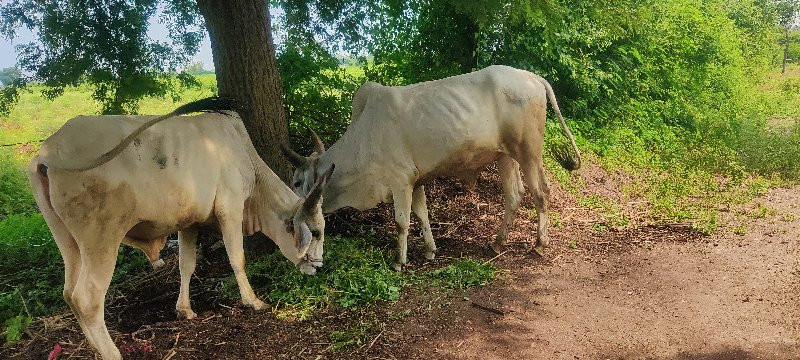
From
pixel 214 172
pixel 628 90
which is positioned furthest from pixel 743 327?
pixel 628 90

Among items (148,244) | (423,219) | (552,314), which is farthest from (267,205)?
(552,314)

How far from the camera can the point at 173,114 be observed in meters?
4.24

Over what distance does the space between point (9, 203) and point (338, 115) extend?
6.82 m

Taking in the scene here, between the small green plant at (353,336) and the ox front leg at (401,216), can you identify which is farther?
the ox front leg at (401,216)

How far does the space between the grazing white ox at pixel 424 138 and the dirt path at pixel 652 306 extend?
1.23 metres

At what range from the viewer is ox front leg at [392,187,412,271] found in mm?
5859

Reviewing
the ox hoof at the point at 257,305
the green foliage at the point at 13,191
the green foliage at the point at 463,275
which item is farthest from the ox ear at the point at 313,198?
the green foliage at the point at 13,191

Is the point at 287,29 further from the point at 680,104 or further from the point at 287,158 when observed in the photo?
the point at 680,104

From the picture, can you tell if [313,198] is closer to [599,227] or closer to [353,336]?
[353,336]

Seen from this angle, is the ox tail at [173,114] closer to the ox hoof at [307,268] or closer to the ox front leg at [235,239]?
the ox front leg at [235,239]

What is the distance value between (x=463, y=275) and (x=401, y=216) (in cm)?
84

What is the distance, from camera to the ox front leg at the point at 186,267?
4883 millimetres

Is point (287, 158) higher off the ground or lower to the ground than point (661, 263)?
higher

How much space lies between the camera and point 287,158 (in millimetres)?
6246
